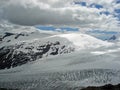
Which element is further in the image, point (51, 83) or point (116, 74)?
point (116, 74)

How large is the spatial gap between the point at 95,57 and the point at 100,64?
64.2 ft

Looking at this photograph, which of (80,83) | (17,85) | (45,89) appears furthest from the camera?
(17,85)

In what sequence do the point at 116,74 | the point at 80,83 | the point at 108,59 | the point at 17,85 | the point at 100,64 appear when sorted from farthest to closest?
the point at 108,59 < the point at 100,64 < the point at 116,74 < the point at 17,85 < the point at 80,83

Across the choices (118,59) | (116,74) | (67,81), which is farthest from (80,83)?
(118,59)

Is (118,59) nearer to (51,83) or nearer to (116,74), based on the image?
(116,74)

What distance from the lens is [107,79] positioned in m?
129

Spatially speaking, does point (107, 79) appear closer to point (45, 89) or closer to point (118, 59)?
point (45, 89)

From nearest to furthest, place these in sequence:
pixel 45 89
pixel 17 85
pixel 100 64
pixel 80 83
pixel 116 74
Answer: pixel 45 89 < pixel 80 83 < pixel 17 85 < pixel 116 74 < pixel 100 64

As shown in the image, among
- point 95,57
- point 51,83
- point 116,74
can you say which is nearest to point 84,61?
point 95,57

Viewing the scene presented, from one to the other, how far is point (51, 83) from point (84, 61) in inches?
2637

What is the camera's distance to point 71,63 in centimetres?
19775

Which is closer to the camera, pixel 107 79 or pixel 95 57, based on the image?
pixel 107 79

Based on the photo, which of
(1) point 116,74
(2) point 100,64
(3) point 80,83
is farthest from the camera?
(2) point 100,64

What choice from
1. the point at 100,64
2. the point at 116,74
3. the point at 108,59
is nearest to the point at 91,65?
the point at 100,64
